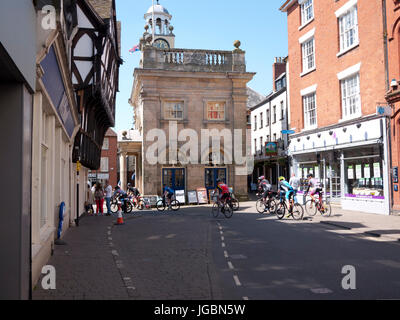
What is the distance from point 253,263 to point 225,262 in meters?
0.55

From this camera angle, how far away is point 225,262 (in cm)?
771

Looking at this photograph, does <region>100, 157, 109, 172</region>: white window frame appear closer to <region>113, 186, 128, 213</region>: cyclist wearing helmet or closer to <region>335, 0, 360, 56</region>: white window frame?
<region>113, 186, 128, 213</region>: cyclist wearing helmet

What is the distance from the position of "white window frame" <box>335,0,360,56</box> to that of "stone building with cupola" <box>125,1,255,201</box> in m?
8.53

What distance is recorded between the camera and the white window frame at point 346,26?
18.6 metres

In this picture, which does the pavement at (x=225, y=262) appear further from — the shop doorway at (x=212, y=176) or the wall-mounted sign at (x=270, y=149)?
the wall-mounted sign at (x=270, y=149)

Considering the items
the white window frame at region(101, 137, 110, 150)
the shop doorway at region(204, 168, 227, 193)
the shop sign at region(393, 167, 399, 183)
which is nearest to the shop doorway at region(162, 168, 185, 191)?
the shop doorway at region(204, 168, 227, 193)

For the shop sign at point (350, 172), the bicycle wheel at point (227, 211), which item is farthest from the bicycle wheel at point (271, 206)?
the shop sign at point (350, 172)

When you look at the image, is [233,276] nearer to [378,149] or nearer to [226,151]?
[378,149]

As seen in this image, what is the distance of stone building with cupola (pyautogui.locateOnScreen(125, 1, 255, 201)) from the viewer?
26.0 metres

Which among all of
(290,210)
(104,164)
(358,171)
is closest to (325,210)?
(290,210)

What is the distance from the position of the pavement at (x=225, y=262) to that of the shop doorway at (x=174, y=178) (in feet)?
42.7

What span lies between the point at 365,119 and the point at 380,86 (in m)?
1.52

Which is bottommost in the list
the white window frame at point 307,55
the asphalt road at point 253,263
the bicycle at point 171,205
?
the asphalt road at point 253,263
